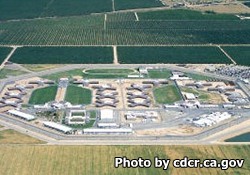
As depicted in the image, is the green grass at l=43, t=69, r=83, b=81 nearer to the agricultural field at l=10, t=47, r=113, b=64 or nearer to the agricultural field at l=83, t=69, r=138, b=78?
the agricultural field at l=83, t=69, r=138, b=78

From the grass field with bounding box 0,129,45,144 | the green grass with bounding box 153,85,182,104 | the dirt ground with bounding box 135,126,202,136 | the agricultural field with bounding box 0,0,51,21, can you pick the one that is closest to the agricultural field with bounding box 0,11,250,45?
the agricultural field with bounding box 0,0,51,21

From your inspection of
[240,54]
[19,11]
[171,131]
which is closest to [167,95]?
[171,131]

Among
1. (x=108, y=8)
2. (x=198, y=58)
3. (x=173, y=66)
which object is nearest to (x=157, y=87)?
(x=173, y=66)

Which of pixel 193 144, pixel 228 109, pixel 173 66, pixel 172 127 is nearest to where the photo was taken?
pixel 193 144

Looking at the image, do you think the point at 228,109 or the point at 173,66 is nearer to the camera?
the point at 228,109

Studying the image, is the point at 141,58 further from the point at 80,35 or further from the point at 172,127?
the point at 172,127

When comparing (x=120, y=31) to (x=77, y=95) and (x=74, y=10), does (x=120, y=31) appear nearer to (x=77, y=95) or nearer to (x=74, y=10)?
(x=74, y=10)
